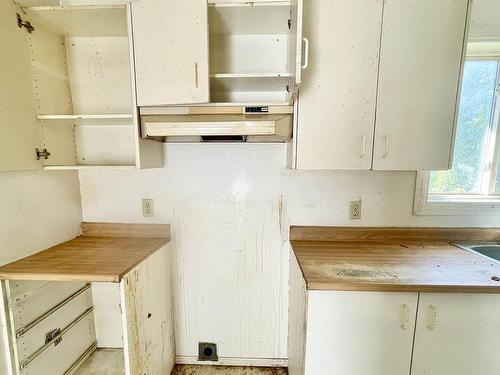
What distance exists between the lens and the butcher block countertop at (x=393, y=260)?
3.34 ft

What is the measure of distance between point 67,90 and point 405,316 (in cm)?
218

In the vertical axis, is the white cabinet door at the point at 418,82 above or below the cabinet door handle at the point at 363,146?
above

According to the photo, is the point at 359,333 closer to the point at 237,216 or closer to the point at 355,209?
the point at 355,209

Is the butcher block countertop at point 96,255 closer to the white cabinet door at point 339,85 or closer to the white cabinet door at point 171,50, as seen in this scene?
the white cabinet door at point 171,50

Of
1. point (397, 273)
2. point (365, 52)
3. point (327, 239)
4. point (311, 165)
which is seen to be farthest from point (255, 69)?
point (397, 273)

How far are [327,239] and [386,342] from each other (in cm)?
62

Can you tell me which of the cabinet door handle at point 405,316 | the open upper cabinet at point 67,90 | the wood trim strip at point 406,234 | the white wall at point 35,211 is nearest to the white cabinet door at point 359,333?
the cabinet door handle at point 405,316

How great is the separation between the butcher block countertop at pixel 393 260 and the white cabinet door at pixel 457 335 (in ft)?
0.23

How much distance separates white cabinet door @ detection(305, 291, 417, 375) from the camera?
1.03 m

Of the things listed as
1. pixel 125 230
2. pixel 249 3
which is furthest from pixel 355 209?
pixel 125 230

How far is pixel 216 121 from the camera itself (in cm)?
112

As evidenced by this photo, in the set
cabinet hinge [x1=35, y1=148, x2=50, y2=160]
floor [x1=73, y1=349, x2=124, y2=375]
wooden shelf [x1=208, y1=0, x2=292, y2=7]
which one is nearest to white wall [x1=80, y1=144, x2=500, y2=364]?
cabinet hinge [x1=35, y1=148, x2=50, y2=160]

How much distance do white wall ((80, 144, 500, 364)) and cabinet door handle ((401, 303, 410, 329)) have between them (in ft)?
2.00

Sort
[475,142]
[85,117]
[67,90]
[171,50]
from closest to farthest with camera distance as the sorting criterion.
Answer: [171,50] < [85,117] < [67,90] < [475,142]
